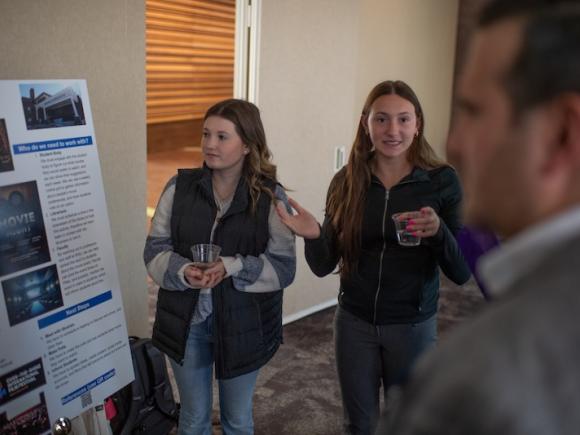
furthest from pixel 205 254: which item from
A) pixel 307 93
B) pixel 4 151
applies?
pixel 307 93

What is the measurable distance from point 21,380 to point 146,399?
2.66ft

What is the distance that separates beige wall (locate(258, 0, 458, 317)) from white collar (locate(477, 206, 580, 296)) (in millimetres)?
3461

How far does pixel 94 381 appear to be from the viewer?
8.23 ft

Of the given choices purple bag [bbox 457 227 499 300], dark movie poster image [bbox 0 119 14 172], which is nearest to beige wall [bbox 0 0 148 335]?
dark movie poster image [bbox 0 119 14 172]

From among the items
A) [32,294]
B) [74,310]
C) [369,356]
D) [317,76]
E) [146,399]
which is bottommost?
[146,399]

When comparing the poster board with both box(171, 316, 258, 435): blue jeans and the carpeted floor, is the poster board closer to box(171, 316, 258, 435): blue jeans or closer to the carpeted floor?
box(171, 316, 258, 435): blue jeans

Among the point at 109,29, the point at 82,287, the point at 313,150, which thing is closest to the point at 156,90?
the point at 313,150

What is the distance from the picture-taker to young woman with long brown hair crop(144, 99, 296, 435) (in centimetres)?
238

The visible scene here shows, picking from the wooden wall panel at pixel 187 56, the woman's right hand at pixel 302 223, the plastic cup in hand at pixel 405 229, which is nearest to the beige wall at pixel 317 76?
the woman's right hand at pixel 302 223

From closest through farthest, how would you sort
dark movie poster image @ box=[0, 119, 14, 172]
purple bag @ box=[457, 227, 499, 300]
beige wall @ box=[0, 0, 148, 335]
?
purple bag @ box=[457, 227, 499, 300]
dark movie poster image @ box=[0, 119, 14, 172]
beige wall @ box=[0, 0, 148, 335]

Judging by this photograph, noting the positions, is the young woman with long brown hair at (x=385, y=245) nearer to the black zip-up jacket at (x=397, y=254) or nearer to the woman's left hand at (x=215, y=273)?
the black zip-up jacket at (x=397, y=254)

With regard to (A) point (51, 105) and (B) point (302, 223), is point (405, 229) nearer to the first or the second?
(B) point (302, 223)

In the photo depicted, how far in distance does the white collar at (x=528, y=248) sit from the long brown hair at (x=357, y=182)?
5.47ft

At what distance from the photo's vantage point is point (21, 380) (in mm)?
2240
